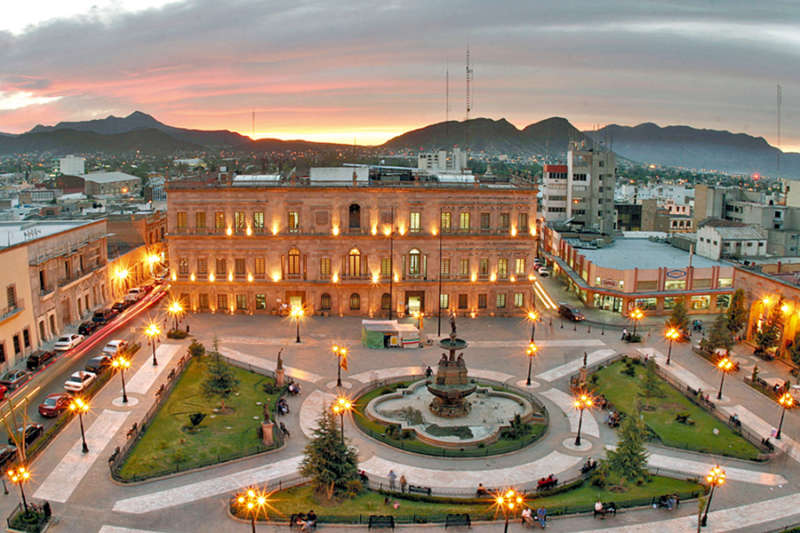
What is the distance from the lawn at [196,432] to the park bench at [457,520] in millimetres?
12284

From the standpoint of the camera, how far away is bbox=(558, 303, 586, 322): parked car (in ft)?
212

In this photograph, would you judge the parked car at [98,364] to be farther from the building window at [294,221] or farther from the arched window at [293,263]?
the building window at [294,221]

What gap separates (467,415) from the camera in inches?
1629

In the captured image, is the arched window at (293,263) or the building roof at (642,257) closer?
the arched window at (293,263)

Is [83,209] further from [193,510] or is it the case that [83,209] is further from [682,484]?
[682,484]

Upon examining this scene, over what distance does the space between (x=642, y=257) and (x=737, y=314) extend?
18.9 metres

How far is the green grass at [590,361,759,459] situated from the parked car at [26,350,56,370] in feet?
140

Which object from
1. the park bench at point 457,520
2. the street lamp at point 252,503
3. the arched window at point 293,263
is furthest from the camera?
the arched window at point 293,263

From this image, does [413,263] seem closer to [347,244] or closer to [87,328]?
[347,244]

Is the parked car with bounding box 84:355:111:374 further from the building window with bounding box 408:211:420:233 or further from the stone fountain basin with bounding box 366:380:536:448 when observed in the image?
the building window with bounding box 408:211:420:233

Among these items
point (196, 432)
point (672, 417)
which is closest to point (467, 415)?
point (672, 417)

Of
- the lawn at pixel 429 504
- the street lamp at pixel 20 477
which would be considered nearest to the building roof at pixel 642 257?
the lawn at pixel 429 504

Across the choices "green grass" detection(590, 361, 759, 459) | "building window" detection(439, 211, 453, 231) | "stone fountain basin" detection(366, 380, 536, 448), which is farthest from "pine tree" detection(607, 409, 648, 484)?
"building window" detection(439, 211, 453, 231)

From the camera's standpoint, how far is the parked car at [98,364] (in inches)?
1844
